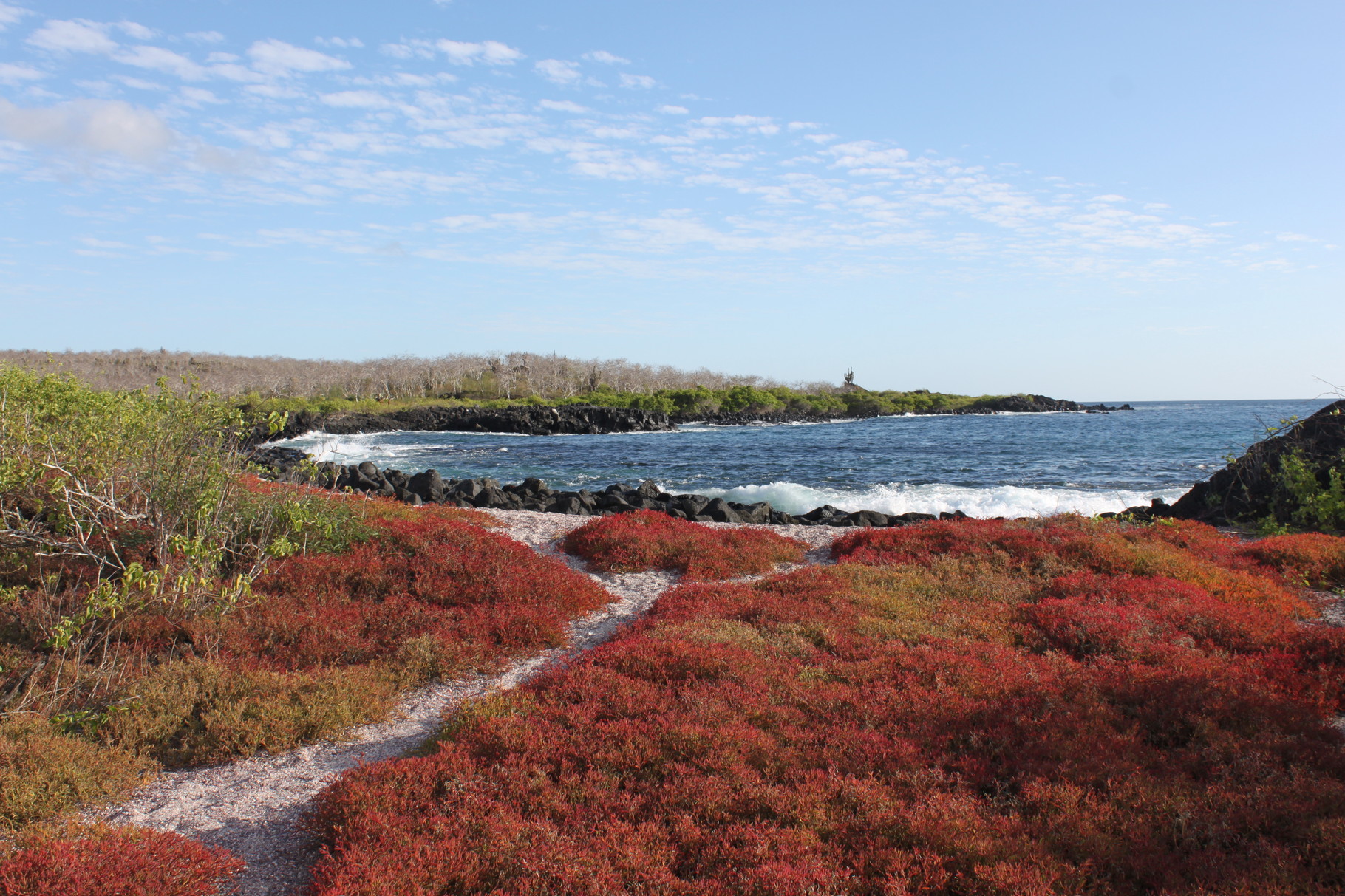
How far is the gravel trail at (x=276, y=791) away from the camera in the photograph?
5.14 meters

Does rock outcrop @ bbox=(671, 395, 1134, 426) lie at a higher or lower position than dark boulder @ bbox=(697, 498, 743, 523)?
higher

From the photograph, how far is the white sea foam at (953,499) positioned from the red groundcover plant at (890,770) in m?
17.7

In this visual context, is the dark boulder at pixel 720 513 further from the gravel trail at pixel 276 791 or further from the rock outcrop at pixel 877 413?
the rock outcrop at pixel 877 413

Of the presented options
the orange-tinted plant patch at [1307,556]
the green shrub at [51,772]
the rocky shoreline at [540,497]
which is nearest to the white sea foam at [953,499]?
the rocky shoreline at [540,497]

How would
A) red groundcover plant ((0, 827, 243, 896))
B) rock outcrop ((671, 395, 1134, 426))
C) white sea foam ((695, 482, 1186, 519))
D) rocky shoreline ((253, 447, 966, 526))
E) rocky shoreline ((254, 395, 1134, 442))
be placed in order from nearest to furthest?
red groundcover plant ((0, 827, 243, 896)), rocky shoreline ((253, 447, 966, 526)), white sea foam ((695, 482, 1186, 519)), rocky shoreline ((254, 395, 1134, 442)), rock outcrop ((671, 395, 1134, 426))

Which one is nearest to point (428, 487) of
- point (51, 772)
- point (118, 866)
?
point (51, 772)

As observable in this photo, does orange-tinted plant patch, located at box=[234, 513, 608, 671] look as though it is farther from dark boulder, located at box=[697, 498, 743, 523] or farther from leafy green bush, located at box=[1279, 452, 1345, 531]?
leafy green bush, located at box=[1279, 452, 1345, 531]

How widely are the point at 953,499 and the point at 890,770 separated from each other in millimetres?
24856

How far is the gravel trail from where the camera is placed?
514cm

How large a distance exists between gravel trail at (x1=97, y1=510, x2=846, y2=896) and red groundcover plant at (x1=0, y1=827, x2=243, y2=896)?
25 cm

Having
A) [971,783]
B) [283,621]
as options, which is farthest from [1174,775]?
[283,621]

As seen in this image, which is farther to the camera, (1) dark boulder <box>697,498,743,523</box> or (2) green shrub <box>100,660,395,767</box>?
(1) dark boulder <box>697,498,743,523</box>

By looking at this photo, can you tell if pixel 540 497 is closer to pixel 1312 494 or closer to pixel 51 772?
pixel 51 772

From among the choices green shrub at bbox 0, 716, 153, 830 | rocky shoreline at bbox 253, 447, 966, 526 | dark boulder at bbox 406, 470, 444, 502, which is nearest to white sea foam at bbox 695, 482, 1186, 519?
rocky shoreline at bbox 253, 447, 966, 526
